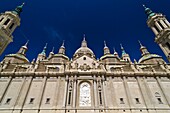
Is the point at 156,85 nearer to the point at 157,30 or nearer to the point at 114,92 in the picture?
the point at 114,92

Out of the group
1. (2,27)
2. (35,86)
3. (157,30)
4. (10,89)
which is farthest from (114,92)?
(2,27)

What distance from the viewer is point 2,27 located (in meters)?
27.1

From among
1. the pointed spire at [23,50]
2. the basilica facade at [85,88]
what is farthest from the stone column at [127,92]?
the pointed spire at [23,50]

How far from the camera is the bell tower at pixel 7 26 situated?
26944 millimetres

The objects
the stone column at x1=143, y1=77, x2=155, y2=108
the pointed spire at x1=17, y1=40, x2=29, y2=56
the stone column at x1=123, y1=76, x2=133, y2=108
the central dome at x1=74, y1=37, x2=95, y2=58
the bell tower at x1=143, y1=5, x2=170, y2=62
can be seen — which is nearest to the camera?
the stone column at x1=143, y1=77, x2=155, y2=108

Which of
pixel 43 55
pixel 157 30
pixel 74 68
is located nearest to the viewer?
pixel 74 68

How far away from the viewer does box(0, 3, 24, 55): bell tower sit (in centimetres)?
2694

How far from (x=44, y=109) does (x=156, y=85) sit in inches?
583

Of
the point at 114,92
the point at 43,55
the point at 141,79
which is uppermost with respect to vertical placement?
the point at 43,55

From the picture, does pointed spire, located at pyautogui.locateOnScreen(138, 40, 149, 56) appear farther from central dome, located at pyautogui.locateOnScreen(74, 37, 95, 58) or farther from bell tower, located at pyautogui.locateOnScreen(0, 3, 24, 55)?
bell tower, located at pyautogui.locateOnScreen(0, 3, 24, 55)

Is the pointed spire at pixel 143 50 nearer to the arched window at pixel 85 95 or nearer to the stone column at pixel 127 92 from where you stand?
the stone column at pixel 127 92

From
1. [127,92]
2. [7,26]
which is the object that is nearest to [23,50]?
[7,26]

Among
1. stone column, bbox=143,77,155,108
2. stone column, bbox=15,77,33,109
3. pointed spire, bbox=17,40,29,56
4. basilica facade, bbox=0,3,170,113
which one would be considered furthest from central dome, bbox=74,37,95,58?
stone column, bbox=143,77,155,108

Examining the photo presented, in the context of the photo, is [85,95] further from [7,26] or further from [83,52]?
[7,26]
